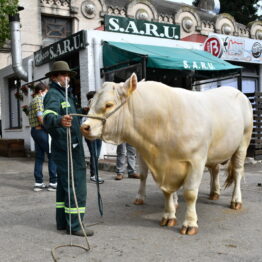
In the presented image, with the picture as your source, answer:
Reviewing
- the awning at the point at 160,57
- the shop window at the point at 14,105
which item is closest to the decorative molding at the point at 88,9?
the shop window at the point at 14,105

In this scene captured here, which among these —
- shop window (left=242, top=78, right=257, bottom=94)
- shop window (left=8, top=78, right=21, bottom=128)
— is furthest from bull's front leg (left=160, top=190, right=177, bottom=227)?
shop window (left=242, top=78, right=257, bottom=94)

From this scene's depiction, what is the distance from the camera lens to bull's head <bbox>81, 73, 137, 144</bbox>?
3906 millimetres

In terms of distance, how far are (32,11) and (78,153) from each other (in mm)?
21573

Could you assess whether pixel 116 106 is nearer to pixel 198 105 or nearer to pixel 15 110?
pixel 198 105

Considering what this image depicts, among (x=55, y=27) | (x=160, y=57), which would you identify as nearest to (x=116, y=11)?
(x=55, y=27)

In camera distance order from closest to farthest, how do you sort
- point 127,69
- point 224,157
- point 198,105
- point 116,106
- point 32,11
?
point 116,106, point 198,105, point 224,157, point 127,69, point 32,11

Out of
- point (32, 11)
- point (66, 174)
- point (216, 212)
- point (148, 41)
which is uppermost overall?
point (32, 11)

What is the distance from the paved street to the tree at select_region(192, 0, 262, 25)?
129 feet

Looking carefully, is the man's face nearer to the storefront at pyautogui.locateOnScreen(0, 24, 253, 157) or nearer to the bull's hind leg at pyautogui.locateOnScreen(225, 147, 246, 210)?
the bull's hind leg at pyautogui.locateOnScreen(225, 147, 246, 210)

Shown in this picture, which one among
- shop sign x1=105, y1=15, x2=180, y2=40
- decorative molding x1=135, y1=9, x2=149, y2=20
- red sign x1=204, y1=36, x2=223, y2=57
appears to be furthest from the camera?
decorative molding x1=135, y1=9, x2=149, y2=20

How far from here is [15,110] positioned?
15.1 m

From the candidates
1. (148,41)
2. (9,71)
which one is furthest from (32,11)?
(148,41)

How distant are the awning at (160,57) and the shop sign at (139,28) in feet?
2.62

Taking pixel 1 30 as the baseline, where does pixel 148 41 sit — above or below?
below
